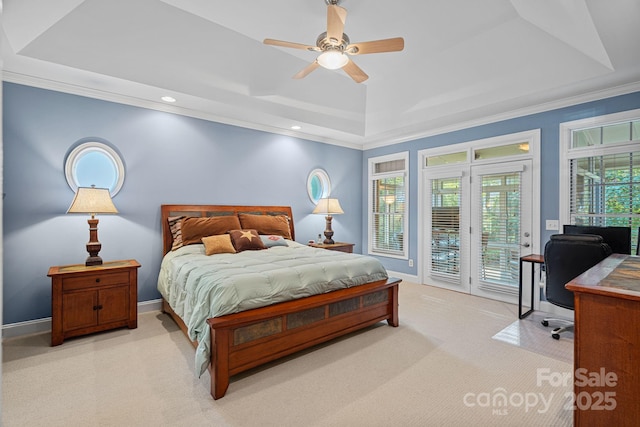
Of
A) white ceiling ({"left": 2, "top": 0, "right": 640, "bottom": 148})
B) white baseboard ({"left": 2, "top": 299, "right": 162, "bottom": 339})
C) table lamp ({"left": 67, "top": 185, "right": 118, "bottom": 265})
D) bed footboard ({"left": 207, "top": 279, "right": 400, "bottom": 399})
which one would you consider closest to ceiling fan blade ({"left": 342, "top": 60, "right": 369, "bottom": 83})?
white ceiling ({"left": 2, "top": 0, "right": 640, "bottom": 148})

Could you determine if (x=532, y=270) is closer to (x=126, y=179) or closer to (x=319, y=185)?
(x=319, y=185)

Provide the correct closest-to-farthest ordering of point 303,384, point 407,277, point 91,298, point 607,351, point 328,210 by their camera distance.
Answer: point 607,351, point 303,384, point 91,298, point 328,210, point 407,277

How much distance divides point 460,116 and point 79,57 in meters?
4.54

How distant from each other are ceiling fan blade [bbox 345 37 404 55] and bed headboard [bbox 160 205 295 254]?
2783 mm

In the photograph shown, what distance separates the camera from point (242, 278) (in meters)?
2.68

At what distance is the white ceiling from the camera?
118 inches

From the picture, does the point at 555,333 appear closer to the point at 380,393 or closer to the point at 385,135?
the point at 380,393

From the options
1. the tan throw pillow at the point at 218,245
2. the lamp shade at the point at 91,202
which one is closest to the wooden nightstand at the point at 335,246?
the tan throw pillow at the point at 218,245

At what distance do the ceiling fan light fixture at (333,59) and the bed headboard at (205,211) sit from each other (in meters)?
2.56

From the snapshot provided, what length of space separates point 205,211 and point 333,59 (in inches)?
106

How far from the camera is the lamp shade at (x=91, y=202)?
3.34 metres

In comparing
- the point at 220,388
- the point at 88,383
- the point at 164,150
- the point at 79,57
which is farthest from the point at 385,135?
the point at 88,383

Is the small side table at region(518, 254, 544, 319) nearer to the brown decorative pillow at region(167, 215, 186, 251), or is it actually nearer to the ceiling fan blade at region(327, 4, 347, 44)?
the ceiling fan blade at region(327, 4, 347, 44)

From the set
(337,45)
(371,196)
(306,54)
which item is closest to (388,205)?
(371,196)
